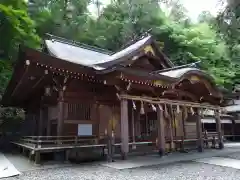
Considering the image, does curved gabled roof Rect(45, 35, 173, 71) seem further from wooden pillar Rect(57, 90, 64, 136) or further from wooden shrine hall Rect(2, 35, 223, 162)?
wooden pillar Rect(57, 90, 64, 136)

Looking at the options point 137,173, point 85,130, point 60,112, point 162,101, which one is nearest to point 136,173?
point 137,173

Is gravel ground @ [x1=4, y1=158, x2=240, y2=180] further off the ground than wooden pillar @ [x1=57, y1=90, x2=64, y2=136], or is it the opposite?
wooden pillar @ [x1=57, y1=90, x2=64, y2=136]

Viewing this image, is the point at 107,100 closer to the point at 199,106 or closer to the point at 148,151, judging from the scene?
the point at 148,151

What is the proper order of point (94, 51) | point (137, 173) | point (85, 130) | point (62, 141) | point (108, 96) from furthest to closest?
point (94, 51), point (108, 96), point (85, 130), point (62, 141), point (137, 173)

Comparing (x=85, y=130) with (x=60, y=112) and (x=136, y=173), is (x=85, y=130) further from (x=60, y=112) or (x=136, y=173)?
(x=136, y=173)

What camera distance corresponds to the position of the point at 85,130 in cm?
941

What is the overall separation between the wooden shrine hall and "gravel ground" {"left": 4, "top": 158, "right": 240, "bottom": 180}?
4.86ft

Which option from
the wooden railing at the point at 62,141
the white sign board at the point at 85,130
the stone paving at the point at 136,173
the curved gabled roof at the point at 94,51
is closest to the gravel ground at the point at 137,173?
the stone paving at the point at 136,173

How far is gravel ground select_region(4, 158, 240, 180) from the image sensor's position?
18.7 feet

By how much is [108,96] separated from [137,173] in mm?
4227

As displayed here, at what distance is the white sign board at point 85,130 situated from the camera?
927cm

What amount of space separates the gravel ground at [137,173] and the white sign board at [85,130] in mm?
2315

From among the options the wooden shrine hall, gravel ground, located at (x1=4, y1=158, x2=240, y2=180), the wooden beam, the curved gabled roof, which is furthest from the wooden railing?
the curved gabled roof

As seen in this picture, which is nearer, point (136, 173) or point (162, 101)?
point (136, 173)
